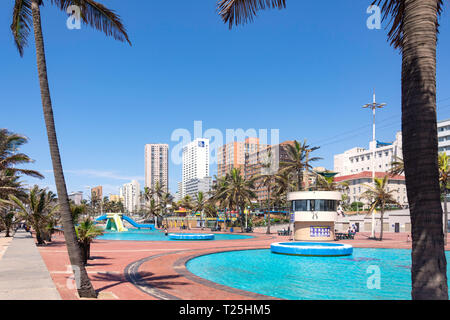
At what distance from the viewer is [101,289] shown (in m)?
12.5

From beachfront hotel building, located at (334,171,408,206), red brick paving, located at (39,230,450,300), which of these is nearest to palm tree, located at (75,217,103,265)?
red brick paving, located at (39,230,450,300)

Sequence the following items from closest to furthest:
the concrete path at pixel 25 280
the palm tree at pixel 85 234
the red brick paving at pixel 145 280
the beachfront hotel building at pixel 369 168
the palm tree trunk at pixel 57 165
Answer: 1. the concrete path at pixel 25 280
2. the palm tree trunk at pixel 57 165
3. the red brick paving at pixel 145 280
4. the palm tree at pixel 85 234
5. the beachfront hotel building at pixel 369 168

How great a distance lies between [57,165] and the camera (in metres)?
10.4

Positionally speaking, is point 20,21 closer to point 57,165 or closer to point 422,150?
point 57,165

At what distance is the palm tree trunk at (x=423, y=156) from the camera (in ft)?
A: 18.1

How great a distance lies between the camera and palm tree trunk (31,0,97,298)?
1038 centimetres

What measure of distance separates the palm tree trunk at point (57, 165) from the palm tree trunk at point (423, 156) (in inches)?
347

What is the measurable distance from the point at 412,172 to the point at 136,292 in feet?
32.3

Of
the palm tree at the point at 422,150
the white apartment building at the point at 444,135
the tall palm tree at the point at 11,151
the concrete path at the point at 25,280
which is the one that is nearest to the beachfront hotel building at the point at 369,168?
the white apartment building at the point at 444,135

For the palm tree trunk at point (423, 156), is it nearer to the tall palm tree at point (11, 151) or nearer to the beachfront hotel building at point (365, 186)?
the tall palm tree at point (11, 151)

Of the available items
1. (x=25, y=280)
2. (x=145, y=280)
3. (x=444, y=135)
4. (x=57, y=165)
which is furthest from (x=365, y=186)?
(x=57, y=165)

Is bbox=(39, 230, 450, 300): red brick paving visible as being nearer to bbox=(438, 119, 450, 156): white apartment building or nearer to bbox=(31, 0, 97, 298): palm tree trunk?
bbox=(31, 0, 97, 298): palm tree trunk

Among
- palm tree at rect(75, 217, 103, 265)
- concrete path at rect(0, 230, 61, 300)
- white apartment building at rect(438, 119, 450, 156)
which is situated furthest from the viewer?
white apartment building at rect(438, 119, 450, 156)
